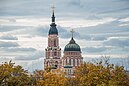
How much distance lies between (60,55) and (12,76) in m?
87.7

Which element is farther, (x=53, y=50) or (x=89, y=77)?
(x=53, y=50)

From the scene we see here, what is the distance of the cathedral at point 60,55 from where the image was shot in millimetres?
140000

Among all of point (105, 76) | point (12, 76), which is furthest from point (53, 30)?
point (105, 76)

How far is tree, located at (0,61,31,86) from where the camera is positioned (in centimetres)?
5412

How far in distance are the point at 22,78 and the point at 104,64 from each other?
36.1ft

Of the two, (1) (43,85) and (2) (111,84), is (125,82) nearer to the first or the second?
(2) (111,84)

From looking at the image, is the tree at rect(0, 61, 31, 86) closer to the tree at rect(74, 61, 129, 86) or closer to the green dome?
the tree at rect(74, 61, 129, 86)

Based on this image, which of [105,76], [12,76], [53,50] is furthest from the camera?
[53,50]

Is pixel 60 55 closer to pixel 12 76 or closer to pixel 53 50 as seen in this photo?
pixel 53 50

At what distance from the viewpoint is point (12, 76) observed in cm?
5509

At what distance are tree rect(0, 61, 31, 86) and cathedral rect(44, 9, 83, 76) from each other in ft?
271

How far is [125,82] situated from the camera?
53.2m

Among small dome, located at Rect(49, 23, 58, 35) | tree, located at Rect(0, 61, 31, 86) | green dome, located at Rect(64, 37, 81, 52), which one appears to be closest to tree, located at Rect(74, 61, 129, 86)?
tree, located at Rect(0, 61, 31, 86)

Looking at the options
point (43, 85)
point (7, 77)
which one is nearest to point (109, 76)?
point (43, 85)
